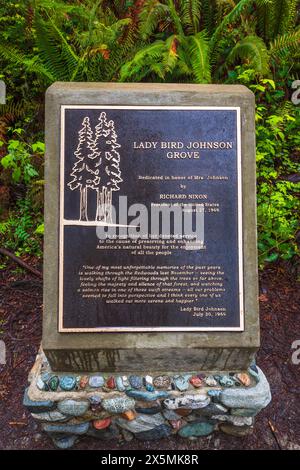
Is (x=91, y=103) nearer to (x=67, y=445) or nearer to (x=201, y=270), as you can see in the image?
(x=201, y=270)

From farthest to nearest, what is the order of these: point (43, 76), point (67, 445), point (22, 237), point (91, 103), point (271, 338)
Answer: point (43, 76), point (22, 237), point (271, 338), point (67, 445), point (91, 103)

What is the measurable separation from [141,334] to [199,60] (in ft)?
10.6

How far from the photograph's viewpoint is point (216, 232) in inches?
99.0

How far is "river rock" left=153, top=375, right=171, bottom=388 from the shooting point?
101 inches

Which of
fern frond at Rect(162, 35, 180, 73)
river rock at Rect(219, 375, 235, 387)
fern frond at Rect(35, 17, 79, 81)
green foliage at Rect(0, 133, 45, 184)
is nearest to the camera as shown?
river rock at Rect(219, 375, 235, 387)

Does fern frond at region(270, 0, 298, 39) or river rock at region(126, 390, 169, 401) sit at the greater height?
fern frond at region(270, 0, 298, 39)

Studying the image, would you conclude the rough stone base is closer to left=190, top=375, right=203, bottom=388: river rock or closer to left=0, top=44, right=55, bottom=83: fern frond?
left=190, top=375, right=203, bottom=388: river rock

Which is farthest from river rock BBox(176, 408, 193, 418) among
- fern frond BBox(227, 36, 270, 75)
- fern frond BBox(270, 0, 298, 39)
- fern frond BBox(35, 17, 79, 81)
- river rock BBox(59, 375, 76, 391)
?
fern frond BBox(270, 0, 298, 39)

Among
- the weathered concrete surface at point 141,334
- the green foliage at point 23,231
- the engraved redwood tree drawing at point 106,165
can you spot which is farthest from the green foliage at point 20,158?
the engraved redwood tree drawing at point 106,165

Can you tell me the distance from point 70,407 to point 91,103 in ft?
6.68

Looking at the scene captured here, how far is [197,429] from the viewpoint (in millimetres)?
2699

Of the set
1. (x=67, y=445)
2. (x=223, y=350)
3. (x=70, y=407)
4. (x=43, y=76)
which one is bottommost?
(x=67, y=445)

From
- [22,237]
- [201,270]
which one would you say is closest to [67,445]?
[201,270]

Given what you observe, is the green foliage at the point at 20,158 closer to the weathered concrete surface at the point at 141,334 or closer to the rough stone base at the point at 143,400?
the weathered concrete surface at the point at 141,334
